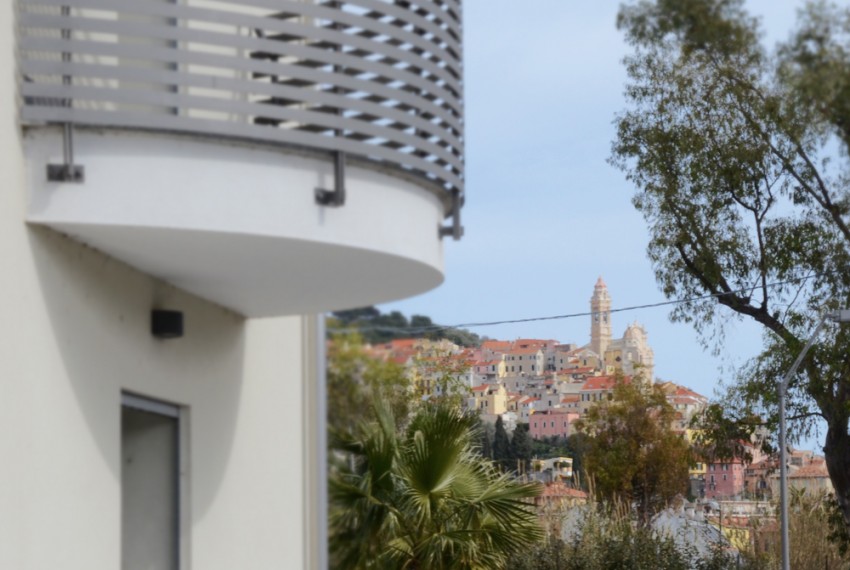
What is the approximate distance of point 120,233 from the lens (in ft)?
18.5

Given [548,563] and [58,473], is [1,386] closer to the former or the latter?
[58,473]

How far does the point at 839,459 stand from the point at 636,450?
420 cm

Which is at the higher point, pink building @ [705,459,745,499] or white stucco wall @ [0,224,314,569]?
white stucco wall @ [0,224,314,569]

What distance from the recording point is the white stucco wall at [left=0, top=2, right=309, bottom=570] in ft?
17.5

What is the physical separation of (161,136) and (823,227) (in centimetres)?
2319

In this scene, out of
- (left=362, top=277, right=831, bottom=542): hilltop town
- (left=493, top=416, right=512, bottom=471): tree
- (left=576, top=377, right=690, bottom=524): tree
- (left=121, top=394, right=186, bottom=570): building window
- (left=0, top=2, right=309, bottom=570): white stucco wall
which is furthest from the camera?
(left=493, top=416, right=512, bottom=471): tree

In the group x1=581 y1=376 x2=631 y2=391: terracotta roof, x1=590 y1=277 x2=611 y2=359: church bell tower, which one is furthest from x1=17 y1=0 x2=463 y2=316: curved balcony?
x1=590 y1=277 x2=611 y2=359: church bell tower

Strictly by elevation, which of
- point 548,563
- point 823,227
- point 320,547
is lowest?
point 548,563

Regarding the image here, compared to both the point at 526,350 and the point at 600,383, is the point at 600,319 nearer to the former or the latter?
the point at 526,350

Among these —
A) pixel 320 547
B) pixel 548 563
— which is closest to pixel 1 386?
pixel 320 547

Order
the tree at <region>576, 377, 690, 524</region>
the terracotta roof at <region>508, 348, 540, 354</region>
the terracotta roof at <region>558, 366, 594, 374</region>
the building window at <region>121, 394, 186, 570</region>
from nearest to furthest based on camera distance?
the building window at <region>121, 394, 186, 570</region> < the tree at <region>576, 377, 690, 524</region> < the terracotta roof at <region>558, 366, 594, 374</region> < the terracotta roof at <region>508, 348, 540, 354</region>

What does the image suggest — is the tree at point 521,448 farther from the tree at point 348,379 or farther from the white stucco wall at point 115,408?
the white stucco wall at point 115,408

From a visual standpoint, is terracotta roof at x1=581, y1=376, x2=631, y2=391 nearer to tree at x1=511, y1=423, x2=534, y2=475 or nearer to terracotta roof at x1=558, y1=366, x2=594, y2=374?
terracotta roof at x1=558, y1=366, x2=594, y2=374

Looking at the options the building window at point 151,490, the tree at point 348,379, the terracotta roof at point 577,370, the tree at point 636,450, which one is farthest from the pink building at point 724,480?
the building window at point 151,490
